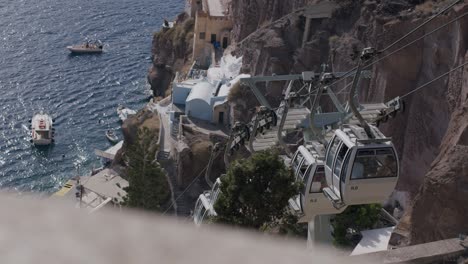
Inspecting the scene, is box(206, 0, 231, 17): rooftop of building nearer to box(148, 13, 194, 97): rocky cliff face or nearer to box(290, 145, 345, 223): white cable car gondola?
box(148, 13, 194, 97): rocky cliff face

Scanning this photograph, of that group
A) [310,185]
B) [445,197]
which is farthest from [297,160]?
[445,197]

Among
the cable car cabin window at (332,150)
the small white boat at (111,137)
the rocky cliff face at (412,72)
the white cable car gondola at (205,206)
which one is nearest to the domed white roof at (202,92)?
the rocky cliff face at (412,72)

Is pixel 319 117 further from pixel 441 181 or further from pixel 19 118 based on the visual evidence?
pixel 19 118

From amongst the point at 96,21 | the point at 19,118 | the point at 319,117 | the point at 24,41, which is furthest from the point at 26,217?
the point at 96,21

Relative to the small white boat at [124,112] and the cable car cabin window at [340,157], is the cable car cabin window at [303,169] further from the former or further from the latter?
Result: the small white boat at [124,112]

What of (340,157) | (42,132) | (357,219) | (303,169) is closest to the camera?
(340,157)

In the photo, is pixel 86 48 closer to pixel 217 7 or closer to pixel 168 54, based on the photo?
pixel 168 54
